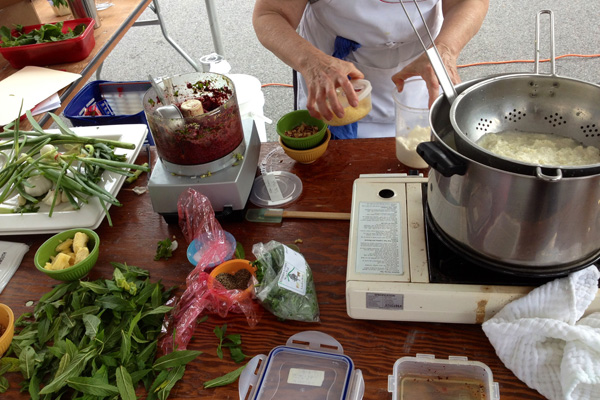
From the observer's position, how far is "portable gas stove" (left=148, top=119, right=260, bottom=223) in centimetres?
102

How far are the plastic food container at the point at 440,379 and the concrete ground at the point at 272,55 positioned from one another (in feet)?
7.30

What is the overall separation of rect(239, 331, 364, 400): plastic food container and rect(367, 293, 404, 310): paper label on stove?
0.10 m

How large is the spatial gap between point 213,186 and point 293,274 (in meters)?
0.30

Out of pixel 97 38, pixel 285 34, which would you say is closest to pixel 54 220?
pixel 285 34

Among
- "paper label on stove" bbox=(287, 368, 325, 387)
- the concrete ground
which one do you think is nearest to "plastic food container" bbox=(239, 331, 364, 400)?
"paper label on stove" bbox=(287, 368, 325, 387)

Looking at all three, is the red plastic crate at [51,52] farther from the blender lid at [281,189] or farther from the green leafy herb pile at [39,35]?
the blender lid at [281,189]

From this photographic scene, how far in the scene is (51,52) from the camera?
6.34 ft

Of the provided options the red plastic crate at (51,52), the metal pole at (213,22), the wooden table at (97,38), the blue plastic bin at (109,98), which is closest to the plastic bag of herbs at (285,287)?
the wooden table at (97,38)

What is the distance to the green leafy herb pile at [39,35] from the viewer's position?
1944 mm

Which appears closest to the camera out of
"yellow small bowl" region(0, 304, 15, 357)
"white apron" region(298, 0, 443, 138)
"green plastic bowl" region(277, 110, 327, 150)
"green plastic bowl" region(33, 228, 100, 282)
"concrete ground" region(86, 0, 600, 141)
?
"yellow small bowl" region(0, 304, 15, 357)

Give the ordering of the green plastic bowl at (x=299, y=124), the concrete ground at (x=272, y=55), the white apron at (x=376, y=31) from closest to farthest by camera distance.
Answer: the green plastic bowl at (x=299, y=124), the white apron at (x=376, y=31), the concrete ground at (x=272, y=55)

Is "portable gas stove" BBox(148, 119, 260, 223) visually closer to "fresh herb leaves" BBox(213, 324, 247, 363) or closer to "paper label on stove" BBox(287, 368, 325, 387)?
"fresh herb leaves" BBox(213, 324, 247, 363)

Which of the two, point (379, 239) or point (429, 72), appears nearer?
point (379, 239)

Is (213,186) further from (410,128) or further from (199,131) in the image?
(410,128)
